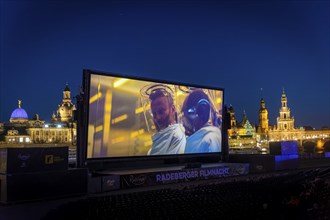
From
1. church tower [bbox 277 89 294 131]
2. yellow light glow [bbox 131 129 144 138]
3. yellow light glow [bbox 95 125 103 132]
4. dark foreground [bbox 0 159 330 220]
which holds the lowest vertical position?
dark foreground [bbox 0 159 330 220]

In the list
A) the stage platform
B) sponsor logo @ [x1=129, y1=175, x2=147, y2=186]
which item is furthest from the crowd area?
sponsor logo @ [x1=129, y1=175, x2=147, y2=186]

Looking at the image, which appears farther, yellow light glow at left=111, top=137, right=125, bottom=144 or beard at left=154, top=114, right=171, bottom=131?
beard at left=154, top=114, right=171, bottom=131

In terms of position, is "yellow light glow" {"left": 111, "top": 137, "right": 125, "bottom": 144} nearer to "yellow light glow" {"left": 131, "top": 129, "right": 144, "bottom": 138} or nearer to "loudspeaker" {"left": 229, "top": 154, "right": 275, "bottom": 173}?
"yellow light glow" {"left": 131, "top": 129, "right": 144, "bottom": 138}

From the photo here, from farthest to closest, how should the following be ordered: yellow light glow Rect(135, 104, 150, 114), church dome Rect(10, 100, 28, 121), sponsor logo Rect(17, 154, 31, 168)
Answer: church dome Rect(10, 100, 28, 121) < yellow light glow Rect(135, 104, 150, 114) < sponsor logo Rect(17, 154, 31, 168)

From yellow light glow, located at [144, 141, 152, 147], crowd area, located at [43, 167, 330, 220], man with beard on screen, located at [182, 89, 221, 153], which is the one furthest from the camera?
man with beard on screen, located at [182, 89, 221, 153]

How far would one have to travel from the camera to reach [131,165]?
23109 mm

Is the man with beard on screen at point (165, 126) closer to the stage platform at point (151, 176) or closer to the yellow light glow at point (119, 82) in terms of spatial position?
the stage platform at point (151, 176)

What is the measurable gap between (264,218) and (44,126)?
15717 centimetres

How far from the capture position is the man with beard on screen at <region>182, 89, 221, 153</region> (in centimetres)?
2549

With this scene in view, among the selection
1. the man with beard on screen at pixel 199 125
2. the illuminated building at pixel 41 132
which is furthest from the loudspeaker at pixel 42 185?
the illuminated building at pixel 41 132

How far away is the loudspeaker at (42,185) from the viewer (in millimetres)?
14641

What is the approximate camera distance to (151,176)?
20109 mm

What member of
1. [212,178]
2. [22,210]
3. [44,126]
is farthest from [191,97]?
[44,126]

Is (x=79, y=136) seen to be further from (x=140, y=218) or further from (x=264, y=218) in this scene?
(x=264, y=218)
